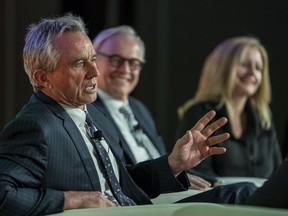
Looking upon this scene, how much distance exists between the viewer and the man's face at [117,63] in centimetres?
454

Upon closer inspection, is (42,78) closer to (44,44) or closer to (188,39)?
(44,44)

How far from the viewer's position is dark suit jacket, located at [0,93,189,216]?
260 cm

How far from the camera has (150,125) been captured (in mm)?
4527

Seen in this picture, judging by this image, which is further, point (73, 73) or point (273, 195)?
point (73, 73)

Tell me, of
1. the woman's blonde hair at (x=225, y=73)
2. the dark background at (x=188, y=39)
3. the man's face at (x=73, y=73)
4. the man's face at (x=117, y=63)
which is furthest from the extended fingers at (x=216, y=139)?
the dark background at (x=188, y=39)

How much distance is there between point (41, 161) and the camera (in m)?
2.67

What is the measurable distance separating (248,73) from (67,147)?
8.48 ft

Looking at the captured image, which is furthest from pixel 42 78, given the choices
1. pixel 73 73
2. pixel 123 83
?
pixel 123 83

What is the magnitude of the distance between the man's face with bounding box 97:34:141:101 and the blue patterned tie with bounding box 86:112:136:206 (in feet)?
5.09

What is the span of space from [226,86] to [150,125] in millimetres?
779

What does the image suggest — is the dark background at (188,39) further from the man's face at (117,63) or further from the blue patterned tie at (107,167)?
the blue patterned tie at (107,167)

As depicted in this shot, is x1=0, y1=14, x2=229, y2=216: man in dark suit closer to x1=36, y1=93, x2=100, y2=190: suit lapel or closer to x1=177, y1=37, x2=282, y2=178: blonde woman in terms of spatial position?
x1=36, y1=93, x2=100, y2=190: suit lapel

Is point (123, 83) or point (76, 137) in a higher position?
point (76, 137)

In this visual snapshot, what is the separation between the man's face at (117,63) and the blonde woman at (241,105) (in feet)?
1.75
